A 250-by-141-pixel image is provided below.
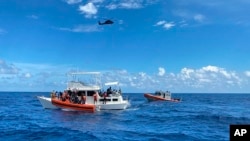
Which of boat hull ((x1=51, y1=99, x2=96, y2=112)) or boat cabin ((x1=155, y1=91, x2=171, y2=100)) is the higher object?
boat cabin ((x1=155, y1=91, x2=171, y2=100))

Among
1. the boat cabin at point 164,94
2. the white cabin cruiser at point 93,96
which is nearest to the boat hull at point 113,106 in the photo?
the white cabin cruiser at point 93,96

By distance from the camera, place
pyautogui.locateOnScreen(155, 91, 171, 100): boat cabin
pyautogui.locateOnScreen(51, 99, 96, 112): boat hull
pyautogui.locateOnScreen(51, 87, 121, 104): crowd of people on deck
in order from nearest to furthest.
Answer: pyautogui.locateOnScreen(51, 99, 96, 112): boat hull, pyautogui.locateOnScreen(51, 87, 121, 104): crowd of people on deck, pyautogui.locateOnScreen(155, 91, 171, 100): boat cabin

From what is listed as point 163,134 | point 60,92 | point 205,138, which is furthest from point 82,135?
point 60,92

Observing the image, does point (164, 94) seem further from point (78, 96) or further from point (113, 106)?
point (78, 96)

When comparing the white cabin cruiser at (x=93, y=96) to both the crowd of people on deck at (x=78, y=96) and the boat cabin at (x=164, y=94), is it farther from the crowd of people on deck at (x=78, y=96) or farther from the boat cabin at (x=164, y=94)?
the boat cabin at (x=164, y=94)

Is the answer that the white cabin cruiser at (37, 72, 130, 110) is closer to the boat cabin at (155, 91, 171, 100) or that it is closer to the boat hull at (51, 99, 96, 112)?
the boat hull at (51, 99, 96, 112)

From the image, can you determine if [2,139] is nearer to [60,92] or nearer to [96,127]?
[96,127]

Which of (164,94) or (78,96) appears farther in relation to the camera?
(164,94)

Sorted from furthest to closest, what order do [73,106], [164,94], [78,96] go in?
[164,94], [78,96], [73,106]

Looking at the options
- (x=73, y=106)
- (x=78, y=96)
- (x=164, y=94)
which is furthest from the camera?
(x=164, y=94)

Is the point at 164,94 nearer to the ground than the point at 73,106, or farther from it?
farther from it

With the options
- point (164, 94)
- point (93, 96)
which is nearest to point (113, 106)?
point (93, 96)

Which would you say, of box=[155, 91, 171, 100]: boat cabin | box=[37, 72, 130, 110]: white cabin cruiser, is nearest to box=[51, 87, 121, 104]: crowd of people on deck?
box=[37, 72, 130, 110]: white cabin cruiser

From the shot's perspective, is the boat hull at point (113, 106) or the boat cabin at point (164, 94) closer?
the boat hull at point (113, 106)
